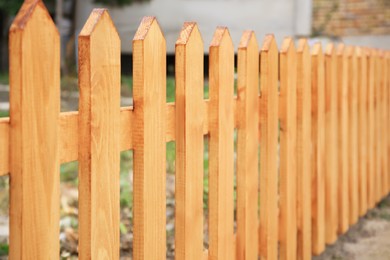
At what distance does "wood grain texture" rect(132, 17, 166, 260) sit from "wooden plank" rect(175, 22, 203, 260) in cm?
12

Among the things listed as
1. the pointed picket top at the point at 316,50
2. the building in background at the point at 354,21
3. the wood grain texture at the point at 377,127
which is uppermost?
the building in background at the point at 354,21

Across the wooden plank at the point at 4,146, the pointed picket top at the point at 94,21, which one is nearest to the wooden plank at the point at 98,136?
the pointed picket top at the point at 94,21

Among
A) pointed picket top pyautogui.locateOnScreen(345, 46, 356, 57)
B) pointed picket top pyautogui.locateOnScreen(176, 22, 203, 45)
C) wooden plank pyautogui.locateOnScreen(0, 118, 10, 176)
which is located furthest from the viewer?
pointed picket top pyautogui.locateOnScreen(345, 46, 356, 57)

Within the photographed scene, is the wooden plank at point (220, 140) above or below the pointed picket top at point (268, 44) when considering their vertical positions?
below

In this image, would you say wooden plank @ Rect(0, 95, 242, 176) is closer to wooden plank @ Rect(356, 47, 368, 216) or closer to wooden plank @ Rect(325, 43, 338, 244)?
wooden plank @ Rect(325, 43, 338, 244)

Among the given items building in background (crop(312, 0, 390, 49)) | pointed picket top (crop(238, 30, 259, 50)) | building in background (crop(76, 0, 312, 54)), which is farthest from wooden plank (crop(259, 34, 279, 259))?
building in background (crop(76, 0, 312, 54))

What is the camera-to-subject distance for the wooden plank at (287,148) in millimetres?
2701

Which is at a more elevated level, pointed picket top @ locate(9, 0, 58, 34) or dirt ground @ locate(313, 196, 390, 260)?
pointed picket top @ locate(9, 0, 58, 34)

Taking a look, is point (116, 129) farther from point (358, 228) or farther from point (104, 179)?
point (358, 228)

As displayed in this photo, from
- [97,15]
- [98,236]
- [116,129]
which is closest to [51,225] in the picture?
[98,236]

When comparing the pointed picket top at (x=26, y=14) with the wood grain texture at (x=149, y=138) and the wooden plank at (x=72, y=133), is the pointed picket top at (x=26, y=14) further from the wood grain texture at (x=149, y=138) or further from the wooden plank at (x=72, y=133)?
the wood grain texture at (x=149, y=138)

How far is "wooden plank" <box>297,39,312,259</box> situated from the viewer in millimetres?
2875

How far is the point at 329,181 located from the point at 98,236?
79.7 inches

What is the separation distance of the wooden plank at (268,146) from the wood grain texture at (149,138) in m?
0.85
